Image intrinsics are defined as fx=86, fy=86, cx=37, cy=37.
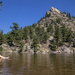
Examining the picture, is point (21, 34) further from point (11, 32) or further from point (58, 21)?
point (58, 21)

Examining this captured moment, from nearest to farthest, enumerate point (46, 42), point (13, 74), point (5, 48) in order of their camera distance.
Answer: point (13, 74) < point (5, 48) < point (46, 42)

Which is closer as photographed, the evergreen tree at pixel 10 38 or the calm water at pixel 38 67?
the calm water at pixel 38 67

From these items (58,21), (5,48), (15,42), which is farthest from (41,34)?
(58,21)

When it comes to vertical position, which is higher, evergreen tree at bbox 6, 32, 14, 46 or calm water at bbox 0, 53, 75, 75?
evergreen tree at bbox 6, 32, 14, 46

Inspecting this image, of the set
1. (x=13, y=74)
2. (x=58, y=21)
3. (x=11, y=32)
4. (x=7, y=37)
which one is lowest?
(x=13, y=74)

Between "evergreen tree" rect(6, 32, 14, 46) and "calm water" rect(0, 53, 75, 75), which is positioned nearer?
"calm water" rect(0, 53, 75, 75)

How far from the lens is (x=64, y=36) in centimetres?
9688

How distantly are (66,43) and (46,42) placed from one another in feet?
77.6

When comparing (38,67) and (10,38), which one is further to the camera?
(10,38)

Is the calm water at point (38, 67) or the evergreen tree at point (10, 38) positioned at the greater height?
the evergreen tree at point (10, 38)

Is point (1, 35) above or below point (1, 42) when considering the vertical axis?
above

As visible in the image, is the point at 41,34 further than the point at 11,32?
Yes

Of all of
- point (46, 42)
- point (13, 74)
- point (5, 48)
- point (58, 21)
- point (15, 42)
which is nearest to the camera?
point (13, 74)

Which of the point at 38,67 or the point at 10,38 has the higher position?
the point at 10,38
